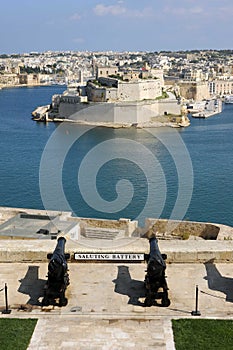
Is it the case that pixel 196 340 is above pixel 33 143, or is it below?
above

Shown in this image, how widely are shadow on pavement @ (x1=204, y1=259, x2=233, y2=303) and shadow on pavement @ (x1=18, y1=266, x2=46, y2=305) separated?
4.15 feet

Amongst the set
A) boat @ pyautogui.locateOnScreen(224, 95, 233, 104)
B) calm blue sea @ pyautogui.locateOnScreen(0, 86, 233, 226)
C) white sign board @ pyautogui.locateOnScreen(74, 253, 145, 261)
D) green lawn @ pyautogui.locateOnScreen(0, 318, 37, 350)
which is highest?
white sign board @ pyautogui.locateOnScreen(74, 253, 145, 261)

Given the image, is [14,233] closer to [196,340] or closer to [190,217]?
[196,340]

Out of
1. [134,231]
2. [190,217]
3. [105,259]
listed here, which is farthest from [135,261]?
[190,217]

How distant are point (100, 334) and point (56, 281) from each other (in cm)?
53

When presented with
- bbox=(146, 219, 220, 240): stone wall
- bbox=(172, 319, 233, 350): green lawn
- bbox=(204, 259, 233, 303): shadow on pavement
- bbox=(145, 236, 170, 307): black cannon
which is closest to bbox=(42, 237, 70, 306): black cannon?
bbox=(145, 236, 170, 307): black cannon

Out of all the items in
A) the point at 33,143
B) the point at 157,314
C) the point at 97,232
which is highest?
the point at 157,314

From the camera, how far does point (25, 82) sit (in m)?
82.6

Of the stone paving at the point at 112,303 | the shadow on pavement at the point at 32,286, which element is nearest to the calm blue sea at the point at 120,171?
the stone paving at the point at 112,303

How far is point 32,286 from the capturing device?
150 inches

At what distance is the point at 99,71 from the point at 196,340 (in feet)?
125

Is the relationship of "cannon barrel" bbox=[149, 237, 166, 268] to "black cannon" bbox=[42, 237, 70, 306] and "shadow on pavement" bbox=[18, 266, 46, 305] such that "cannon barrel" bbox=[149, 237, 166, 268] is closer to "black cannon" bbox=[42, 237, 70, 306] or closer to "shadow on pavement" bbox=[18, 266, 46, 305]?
"black cannon" bbox=[42, 237, 70, 306]

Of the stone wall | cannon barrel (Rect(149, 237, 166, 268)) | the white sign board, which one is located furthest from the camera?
the stone wall

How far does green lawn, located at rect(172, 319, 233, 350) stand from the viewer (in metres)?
3.01
